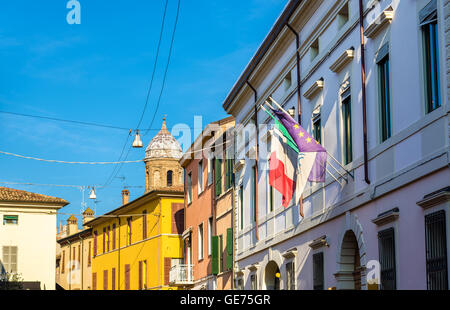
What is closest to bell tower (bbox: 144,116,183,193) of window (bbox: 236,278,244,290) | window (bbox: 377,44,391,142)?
window (bbox: 236,278,244,290)

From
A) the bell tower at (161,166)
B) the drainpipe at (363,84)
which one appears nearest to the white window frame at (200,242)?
the drainpipe at (363,84)

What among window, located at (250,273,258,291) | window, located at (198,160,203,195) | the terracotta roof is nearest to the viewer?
window, located at (250,273,258,291)

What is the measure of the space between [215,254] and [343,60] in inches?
632

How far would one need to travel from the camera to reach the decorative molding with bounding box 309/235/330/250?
1797 cm

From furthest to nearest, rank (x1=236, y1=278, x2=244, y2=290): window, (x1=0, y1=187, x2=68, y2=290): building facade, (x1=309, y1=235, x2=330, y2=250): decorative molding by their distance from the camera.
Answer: (x1=0, y1=187, x2=68, y2=290): building facade → (x1=236, y1=278, x2=244, y2=290): window → (x1=309, y1=235, x2=330, y2=250): decorative molding

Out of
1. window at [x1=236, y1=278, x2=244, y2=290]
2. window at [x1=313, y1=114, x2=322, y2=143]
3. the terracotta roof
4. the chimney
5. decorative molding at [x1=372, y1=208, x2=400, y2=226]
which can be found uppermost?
the chimney

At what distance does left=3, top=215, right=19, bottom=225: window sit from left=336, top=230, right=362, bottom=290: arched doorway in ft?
121

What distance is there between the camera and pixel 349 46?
1639 cm

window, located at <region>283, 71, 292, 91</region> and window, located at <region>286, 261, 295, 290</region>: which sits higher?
window, located at <region>283, 71, 292, 91</region>

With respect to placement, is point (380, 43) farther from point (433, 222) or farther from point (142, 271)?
point (142, 271)

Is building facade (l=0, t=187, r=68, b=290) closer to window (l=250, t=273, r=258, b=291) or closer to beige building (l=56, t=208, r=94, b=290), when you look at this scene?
beige building (l=56, t=208, r=94, b=290)

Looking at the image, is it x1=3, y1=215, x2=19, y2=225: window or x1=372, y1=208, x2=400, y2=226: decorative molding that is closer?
x1=372, y1=208, x2=400, y2=226: decorative molding

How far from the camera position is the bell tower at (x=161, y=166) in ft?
305

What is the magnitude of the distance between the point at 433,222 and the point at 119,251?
145 ft
